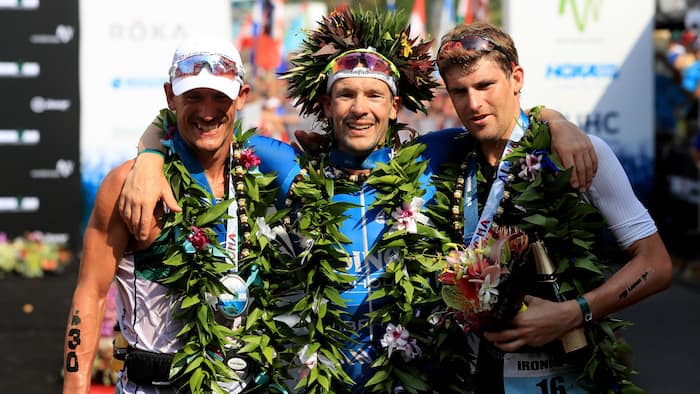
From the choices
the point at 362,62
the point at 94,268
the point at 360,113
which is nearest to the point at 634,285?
the point at 360,113

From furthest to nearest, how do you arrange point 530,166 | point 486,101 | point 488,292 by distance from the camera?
1. point 486,101
2. point 530,166
3. point 488,292

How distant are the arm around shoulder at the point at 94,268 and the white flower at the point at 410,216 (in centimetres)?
97

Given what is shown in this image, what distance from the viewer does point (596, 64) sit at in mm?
10594

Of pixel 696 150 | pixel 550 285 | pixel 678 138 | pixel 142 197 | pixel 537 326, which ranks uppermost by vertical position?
pixel 142 197

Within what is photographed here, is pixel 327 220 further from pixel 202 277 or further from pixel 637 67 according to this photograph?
pixel 637 67

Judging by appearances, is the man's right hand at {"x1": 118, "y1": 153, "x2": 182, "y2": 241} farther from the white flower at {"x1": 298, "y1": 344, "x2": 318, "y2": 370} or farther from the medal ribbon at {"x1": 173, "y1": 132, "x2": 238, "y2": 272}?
the white flower at {"x1": 298, "y1": 344, "x2": 318, "y2": 370}

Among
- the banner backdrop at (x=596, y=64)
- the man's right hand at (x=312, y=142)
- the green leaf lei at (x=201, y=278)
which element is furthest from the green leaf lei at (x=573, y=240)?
the banner backdrop at (x=596, y=64)

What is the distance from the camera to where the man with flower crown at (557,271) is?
320 cm

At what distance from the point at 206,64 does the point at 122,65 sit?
→ 24.5 ft

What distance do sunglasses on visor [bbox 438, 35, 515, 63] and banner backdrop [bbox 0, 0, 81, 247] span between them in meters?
7.84

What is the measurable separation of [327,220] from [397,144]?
482 millimetres

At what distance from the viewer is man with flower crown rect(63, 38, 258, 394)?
344cm

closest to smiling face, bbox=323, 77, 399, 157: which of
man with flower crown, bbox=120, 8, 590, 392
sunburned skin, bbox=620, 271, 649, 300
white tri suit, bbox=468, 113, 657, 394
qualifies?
man with flower crown, bbox=120, 8, 590, 392

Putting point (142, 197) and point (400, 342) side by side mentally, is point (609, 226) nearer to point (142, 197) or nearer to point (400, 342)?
point (400, 342)
